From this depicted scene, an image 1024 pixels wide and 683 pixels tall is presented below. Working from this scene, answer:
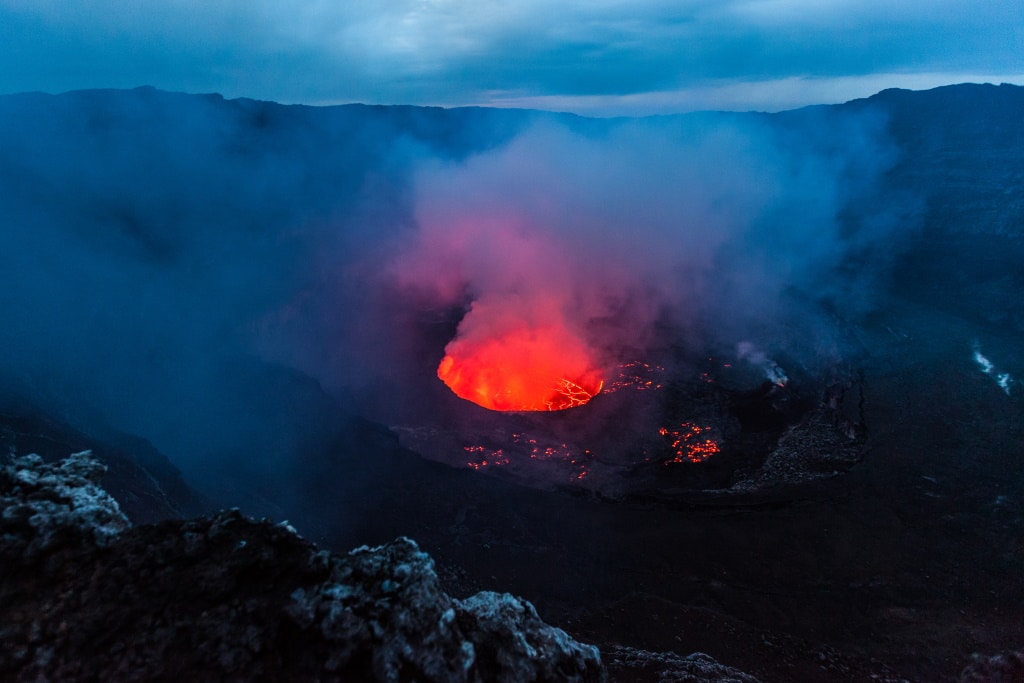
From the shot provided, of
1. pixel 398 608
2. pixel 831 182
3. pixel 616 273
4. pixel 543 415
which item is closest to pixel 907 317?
pixel 616 273

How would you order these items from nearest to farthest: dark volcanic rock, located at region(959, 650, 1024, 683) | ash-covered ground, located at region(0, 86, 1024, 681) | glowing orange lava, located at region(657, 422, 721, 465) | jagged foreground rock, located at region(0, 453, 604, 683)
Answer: jagged foreground rock, located at region(0, 453, 604, 683)
dark volcanic rock, located at region(959, 650, 1024, 683)
ash-covered ground, located at region(0, 86, 1024, 681)
glowing orange lava, located at region(657, 422, 721, 465)

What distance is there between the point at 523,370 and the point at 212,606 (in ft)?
45.6

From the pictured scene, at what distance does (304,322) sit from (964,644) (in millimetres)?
19137

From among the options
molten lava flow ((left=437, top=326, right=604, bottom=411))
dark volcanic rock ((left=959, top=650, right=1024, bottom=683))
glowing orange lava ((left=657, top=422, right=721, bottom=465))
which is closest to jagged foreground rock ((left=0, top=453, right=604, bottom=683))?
dark volcanic rock ((left=959, top=650, right=1024, bottom=683))

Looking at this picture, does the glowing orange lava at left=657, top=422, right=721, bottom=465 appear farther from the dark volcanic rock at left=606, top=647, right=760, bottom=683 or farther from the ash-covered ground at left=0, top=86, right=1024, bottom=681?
the dark volcanic rock at left=606, top=647, right=760, bottom=683

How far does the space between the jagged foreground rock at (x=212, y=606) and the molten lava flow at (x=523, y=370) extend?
11.5 m

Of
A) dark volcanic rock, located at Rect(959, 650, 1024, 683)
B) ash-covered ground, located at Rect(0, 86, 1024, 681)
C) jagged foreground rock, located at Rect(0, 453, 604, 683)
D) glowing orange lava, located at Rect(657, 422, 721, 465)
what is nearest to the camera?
jagged foreground rock, located at Rect(0, 453, 604, 683)

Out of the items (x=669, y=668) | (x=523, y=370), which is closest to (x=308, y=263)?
(x=523, y=370)

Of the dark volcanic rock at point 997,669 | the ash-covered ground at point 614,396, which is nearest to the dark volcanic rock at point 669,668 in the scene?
the ash-covered ground at point 614,396

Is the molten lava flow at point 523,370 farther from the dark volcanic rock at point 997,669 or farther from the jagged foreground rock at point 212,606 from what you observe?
the jagged foreground rock at point 212,606

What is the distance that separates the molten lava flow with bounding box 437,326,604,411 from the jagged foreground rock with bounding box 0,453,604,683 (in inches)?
452

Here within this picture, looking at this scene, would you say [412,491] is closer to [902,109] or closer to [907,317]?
[907,317]

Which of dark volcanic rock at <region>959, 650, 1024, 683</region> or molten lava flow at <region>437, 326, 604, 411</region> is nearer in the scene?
dark volcanic rock at <region>959, 650, 1024, 683</region>

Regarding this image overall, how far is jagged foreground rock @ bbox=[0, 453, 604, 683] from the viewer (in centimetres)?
441
